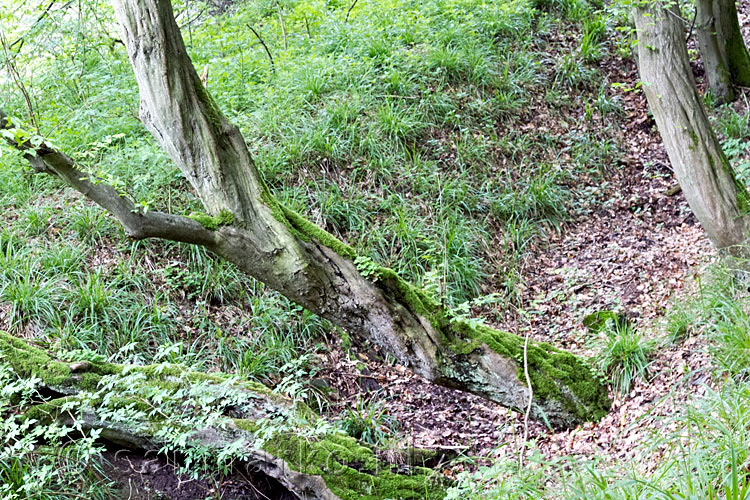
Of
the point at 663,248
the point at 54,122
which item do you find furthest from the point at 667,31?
the point at 54,122

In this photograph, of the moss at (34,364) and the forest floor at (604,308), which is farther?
the forest floor at (604,308)

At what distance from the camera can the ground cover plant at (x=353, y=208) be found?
351 centimetres

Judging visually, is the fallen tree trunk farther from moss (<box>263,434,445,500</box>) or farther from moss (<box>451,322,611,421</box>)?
moss (<box>451,322,611,421</box>)

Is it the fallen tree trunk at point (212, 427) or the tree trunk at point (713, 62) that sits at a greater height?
the tree trunk at point (713, 62)

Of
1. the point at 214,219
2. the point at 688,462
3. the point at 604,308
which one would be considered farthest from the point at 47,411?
the point at 604,308

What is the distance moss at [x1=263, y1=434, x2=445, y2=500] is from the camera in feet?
12.0

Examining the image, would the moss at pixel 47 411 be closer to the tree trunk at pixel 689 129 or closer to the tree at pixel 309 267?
the tree at pixel 309 267

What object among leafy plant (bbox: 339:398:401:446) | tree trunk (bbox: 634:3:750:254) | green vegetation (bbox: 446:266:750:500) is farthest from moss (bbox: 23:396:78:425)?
tree trunk (bbox: 634:3:750:254)

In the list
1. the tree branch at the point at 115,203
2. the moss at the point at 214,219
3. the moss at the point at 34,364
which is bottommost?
the moss at the point at 34,364

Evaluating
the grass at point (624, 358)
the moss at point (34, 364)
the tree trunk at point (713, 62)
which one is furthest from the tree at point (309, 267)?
the tree trunk at point (713, 62)

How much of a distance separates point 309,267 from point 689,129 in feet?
10.6

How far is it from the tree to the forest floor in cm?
35

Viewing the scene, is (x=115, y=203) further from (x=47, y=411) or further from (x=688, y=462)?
(x=688, y=462)

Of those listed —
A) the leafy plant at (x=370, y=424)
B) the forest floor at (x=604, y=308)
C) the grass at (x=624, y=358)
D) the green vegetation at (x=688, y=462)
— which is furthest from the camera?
the leafy plant at (x=370, y=424)
